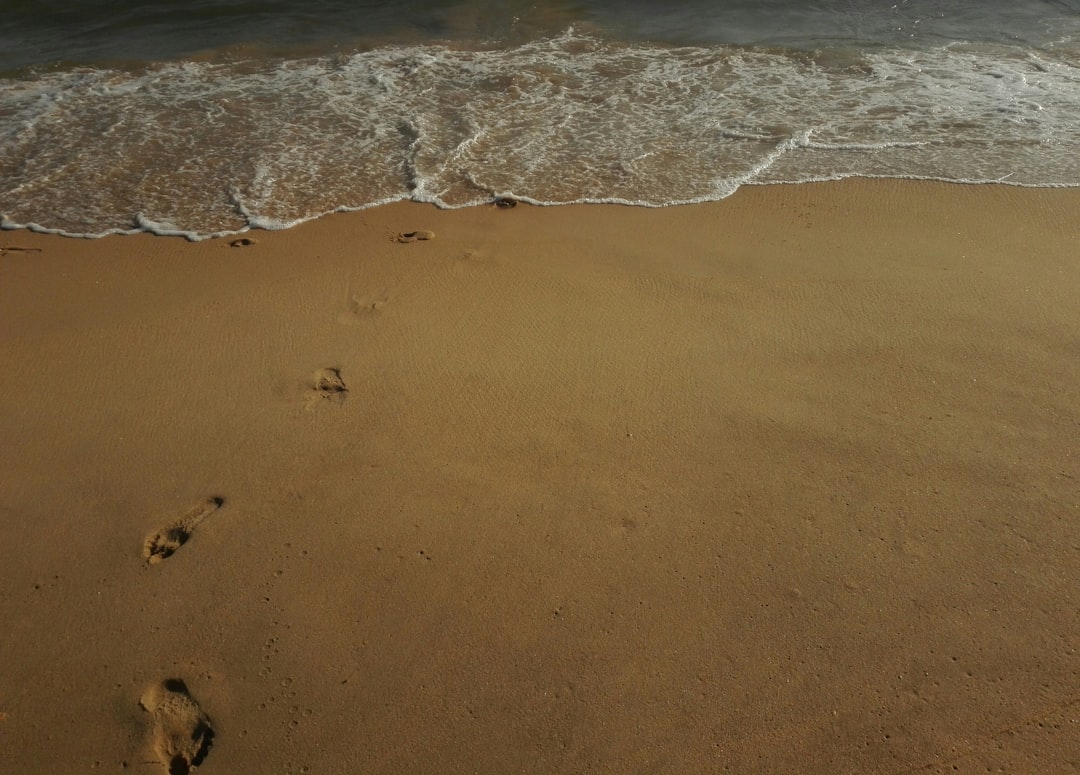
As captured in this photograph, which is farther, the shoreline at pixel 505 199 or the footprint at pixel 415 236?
the shoreline at pixel 505 199

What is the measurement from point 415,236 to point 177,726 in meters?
3.24

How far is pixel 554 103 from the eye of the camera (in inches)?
277

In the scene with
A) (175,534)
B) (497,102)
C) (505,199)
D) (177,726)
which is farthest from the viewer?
(497,102)

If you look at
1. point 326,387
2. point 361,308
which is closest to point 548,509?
point 326,387

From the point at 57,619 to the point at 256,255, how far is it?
8.60 feet

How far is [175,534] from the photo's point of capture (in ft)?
9.95

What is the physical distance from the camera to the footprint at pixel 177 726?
7.80 ft

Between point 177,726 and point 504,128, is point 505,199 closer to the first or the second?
point 504,128

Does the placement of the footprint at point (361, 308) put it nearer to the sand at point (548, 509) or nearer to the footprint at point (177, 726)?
the sand at point (548, 509)

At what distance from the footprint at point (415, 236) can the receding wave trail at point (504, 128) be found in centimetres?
44

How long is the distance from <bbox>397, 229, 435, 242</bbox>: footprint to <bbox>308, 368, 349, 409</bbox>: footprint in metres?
1.42

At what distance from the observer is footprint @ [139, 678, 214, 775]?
2.38 m

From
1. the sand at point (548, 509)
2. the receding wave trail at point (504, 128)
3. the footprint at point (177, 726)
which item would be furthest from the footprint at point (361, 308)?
the footprint at point (177, 726)

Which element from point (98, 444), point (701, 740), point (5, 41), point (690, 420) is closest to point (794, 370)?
point (690, 420)
